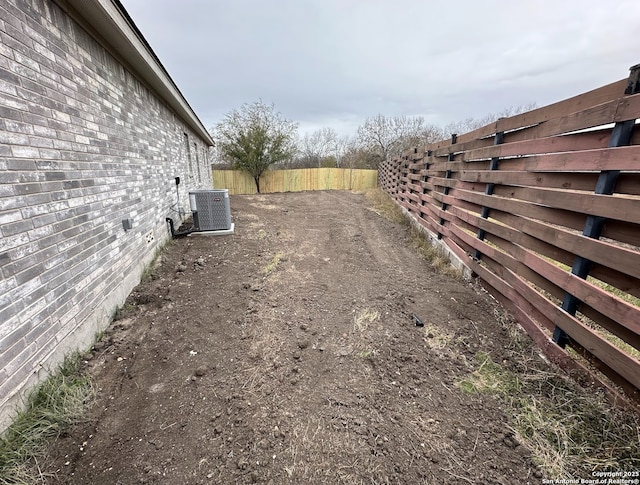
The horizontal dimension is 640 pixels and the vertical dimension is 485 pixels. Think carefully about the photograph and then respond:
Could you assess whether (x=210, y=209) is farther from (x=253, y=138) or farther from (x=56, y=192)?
(x=253, y=138)

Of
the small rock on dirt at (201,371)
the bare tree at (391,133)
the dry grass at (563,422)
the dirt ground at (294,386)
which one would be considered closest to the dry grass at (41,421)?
the dirt ground at (294,386)

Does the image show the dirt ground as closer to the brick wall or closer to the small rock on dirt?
the small rock on dirt

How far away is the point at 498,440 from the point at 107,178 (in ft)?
13.5

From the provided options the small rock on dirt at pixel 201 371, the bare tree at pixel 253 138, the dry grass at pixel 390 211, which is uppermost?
the bare tree at pixel 253 138

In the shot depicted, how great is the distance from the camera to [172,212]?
564 cm

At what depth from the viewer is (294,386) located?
194 cm

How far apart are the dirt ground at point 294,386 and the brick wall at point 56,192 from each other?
0.44 m

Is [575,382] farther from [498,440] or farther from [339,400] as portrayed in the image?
[339,400]

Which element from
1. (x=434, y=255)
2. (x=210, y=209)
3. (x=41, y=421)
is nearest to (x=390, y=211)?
(x=434, y=255)

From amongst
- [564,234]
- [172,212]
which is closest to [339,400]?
[564,234]

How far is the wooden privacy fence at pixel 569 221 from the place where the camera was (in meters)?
1.59

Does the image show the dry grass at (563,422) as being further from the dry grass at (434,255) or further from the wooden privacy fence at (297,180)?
the wooden privacy fence at (297,180)

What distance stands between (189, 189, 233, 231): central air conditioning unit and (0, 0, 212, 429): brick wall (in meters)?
1.87

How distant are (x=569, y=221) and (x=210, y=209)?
561cm
